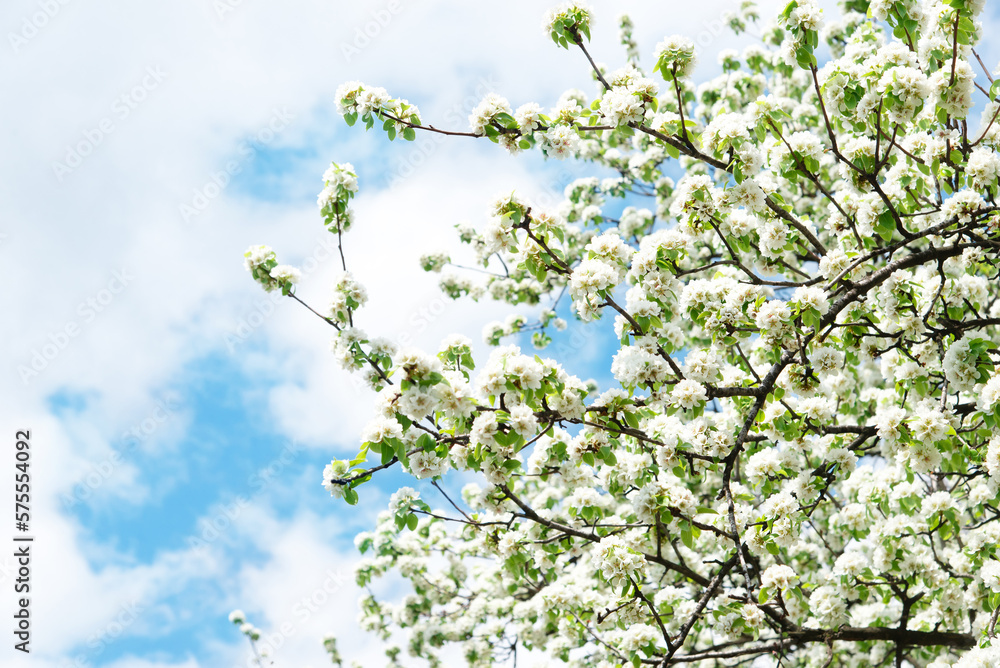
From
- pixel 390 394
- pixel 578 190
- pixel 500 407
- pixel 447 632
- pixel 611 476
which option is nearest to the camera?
pixel 390 394

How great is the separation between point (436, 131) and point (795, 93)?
730 centimetres

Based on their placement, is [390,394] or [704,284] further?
[704,284]

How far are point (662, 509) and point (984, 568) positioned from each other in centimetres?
247

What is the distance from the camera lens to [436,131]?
4.69m

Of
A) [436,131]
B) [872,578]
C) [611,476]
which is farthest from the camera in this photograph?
[872,578]

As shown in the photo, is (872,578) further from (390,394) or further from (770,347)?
(390,394)

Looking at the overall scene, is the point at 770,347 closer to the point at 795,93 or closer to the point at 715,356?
the point at 715,356

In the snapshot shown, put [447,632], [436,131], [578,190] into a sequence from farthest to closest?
[578,190] → [447,632] → [436,131]

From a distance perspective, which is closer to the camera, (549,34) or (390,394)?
(390,394)

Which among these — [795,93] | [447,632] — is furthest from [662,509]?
[795,93]

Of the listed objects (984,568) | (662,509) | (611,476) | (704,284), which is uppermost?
(704,284)

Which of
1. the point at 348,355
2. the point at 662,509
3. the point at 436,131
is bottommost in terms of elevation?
the point at 662,509

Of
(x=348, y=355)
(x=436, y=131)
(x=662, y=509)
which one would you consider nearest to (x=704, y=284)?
(x=662, y=509)

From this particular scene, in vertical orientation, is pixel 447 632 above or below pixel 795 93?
below
